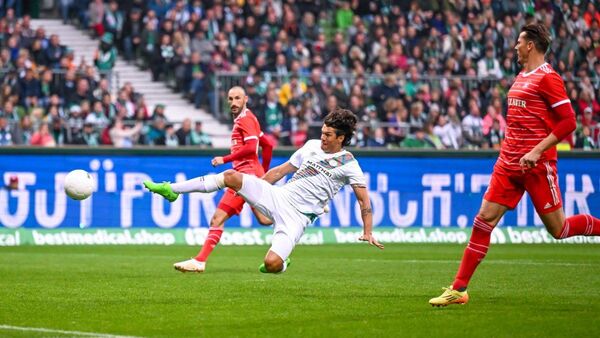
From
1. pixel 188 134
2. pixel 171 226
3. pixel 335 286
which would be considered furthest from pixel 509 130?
pixel 188 134

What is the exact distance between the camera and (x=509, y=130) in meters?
11.4

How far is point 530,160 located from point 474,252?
3.83ft

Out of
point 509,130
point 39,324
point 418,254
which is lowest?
point 418,254

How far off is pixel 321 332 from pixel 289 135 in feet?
58.3

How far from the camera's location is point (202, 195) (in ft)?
74.7

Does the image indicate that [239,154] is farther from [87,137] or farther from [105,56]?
[105,56]

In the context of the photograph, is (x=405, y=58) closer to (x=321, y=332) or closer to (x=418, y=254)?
(x=418, y=254)

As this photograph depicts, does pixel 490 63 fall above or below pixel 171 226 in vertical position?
above

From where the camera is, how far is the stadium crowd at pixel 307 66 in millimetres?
25891

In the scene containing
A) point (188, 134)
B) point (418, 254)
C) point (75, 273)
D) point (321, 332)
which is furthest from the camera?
point (188, 134)

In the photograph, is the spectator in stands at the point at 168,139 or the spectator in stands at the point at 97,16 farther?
the spectator in stands at the point at 97,16

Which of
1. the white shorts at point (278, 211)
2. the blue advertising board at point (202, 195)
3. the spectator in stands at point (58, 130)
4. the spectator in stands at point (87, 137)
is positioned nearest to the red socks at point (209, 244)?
the white shorts at point (278, 211)

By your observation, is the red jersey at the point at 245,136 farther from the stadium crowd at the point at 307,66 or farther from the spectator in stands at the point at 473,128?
the spectator in stands at the point at 473,128

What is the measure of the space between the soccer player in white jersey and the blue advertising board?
Answer: 1033 centimetres
